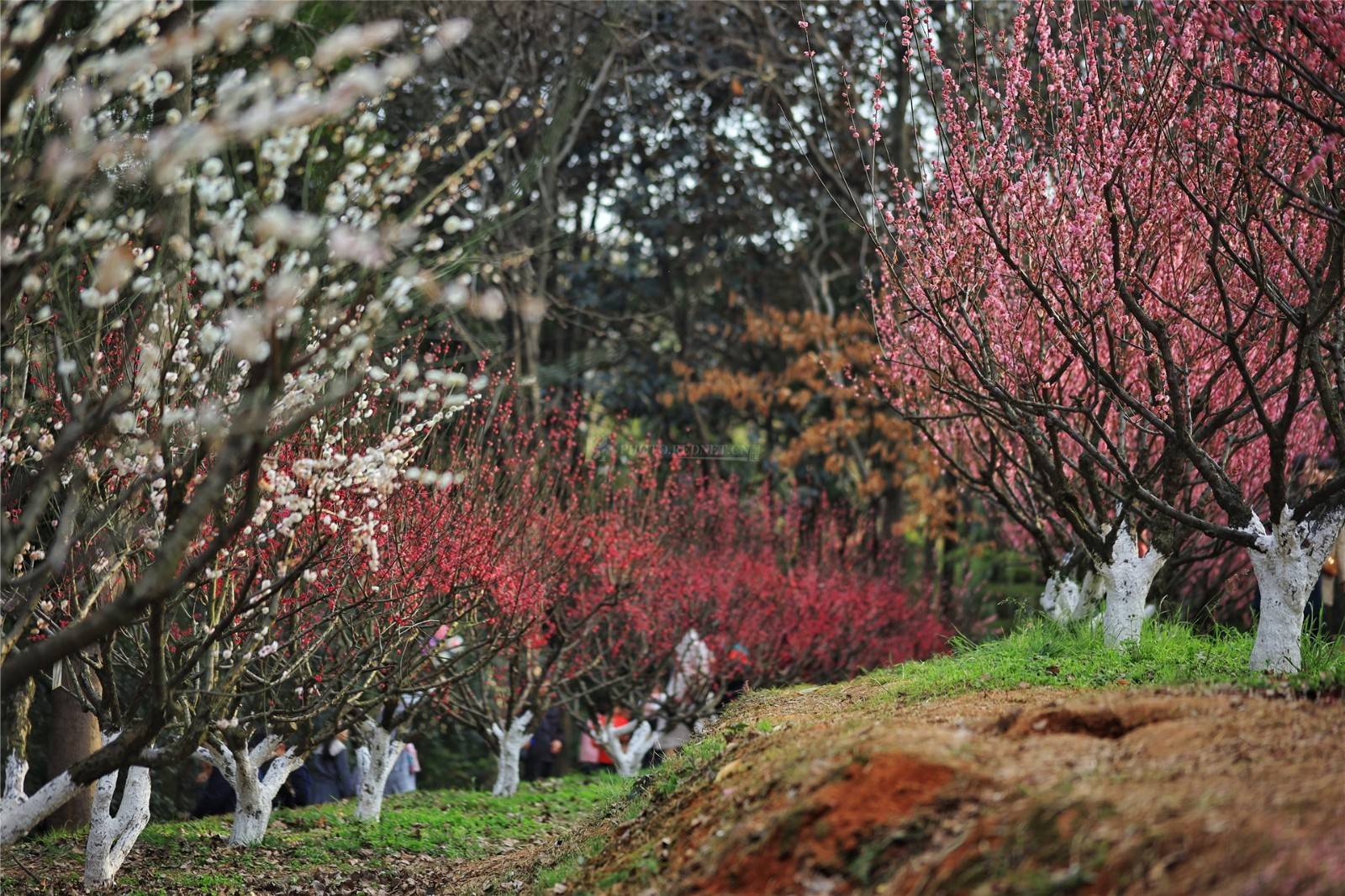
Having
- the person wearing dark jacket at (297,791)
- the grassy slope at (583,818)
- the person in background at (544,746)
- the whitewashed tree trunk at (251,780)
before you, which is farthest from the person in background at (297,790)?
the whitewashed tree trunk at (251,780)

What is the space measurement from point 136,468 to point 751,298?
15048mm

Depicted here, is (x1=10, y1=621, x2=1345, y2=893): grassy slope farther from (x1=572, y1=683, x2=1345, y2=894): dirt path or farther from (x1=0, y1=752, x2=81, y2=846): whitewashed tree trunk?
(x1=0, y1=752, x2=81, y2=846): whitewashed tree trunk

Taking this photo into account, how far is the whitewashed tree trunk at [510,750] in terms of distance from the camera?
39.2 ft

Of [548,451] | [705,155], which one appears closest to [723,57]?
[705,155]

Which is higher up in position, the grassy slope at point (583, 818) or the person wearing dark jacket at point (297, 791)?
the grassy slope at point (583, 818)

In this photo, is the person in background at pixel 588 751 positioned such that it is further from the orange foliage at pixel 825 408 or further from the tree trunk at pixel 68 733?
the tree trunk at pixel 68 733

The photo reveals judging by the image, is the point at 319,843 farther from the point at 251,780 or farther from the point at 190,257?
the point at 190,257

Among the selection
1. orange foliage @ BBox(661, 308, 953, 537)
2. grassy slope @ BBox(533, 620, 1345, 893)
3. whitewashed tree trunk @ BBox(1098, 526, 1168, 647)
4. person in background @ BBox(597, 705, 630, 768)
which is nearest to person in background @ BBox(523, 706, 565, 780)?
person in background @ BBox(597, 705, 630, 768)

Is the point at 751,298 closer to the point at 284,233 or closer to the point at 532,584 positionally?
the point at 532,584

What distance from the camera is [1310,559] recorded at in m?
6.40

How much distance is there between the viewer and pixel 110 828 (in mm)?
7652

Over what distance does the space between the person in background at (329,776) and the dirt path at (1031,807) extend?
7.45 meters

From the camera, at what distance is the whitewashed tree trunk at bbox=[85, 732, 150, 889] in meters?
7.59

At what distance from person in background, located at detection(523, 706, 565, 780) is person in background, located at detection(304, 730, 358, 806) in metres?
2.56
